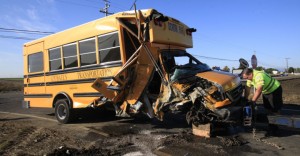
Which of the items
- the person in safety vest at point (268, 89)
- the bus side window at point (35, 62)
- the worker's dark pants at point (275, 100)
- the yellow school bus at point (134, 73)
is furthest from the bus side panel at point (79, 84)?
the worker's dark pants at point (275, 100)

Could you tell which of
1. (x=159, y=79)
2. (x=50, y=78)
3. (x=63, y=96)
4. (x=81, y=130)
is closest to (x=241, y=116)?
(x=159, y=79)

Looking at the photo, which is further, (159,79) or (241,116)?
(159,79)

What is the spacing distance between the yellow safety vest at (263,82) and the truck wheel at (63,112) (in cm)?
541

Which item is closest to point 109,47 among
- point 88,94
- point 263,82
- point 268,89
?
point 88,94

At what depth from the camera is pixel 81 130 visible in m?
8.45

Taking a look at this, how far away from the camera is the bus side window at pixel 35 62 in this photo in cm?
1067

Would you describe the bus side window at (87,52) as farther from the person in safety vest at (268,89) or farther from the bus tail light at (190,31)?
the person in safety vest at (268,89)


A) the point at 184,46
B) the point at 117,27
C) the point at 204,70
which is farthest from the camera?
the point at 184,46

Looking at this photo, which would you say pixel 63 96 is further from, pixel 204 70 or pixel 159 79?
pixel 204 70

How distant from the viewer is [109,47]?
8242 mm

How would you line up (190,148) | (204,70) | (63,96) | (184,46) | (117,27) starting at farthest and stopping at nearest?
(63,96) < (184,46) < (117,27) < (204,70) < (190,148)

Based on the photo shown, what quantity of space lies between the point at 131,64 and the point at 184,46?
184cm

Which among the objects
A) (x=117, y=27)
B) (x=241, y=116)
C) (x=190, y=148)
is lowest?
(x=190, y=148)

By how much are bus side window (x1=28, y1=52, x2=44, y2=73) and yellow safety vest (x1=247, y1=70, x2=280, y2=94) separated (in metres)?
7.03
